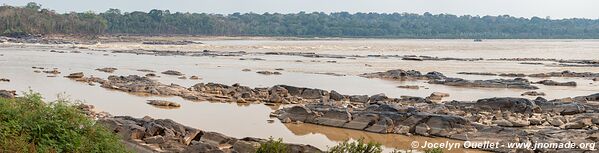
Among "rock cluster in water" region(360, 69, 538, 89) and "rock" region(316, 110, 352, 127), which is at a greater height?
"rock" region(316, 110, 352, 127)

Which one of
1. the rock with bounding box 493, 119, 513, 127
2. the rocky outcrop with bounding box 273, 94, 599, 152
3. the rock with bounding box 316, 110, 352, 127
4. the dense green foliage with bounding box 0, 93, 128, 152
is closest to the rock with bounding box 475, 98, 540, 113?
the rocky outcrop with bounding box 273, 94, 599, 152

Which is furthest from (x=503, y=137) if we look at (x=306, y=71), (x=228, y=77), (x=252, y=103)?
(x=306, y=71)

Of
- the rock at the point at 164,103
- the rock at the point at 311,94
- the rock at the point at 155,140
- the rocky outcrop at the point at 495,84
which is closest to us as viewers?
the rock at the point at 155,140

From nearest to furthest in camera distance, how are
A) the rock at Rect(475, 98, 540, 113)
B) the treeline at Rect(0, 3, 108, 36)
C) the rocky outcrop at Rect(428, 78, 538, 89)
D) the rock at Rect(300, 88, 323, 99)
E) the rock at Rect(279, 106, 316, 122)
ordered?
1. the rock at Rect(279, 106, 316, 122)
2. the rock at Rect(475, 98, 540, 113)
3. the rock at Rect(300, 88, 323, 99)
4. the rocky outcrop at Rect(428, 78, 538, 89)
5. the treeline at Rect(0, 3, 108, 36)

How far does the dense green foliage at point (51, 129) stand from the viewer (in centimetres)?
1105

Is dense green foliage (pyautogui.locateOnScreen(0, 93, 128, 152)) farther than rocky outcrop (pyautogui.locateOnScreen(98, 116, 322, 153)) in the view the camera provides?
No

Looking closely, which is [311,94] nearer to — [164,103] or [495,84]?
[164,103]

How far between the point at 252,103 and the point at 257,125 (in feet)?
20.1

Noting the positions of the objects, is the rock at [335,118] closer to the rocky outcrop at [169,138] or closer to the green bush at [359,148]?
the rocky outcrop at [169,138]

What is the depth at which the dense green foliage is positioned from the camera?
11.1 meters

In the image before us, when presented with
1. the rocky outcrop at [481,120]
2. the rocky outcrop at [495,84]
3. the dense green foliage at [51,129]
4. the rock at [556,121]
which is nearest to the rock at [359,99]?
the rocky outcrop at [481,120]

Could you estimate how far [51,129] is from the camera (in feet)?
38.2

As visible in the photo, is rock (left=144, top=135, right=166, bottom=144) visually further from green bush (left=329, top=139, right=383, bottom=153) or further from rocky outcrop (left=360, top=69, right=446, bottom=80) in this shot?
rocky outcrop (left=360, top=69, right=446, bottom=80)

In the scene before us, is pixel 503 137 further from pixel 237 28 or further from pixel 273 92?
pixel 237 28
